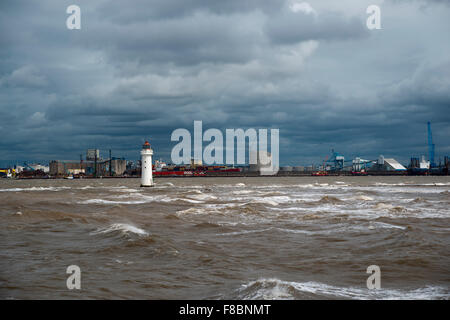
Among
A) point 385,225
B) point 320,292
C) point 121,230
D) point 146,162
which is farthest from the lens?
point 146,162

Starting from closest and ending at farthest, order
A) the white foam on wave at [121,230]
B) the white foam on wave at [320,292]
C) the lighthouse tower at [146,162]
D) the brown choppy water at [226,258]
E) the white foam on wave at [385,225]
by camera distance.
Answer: the white foam on wave at [320,292] < the brown choppy water at [226,258] < the white foam on wave at [121,230] < the white foam on wave at [385,225] < the lighthouse tower at [146,162]

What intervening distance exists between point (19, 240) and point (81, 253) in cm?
347

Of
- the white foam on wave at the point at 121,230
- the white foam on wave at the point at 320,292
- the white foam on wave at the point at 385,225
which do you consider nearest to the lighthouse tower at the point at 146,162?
the white foam on wave at the point at 121,230

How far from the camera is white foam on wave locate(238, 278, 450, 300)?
305 inches

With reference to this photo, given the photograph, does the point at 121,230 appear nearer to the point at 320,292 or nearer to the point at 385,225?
the point at 320,292

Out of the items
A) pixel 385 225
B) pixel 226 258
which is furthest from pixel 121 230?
pixel 385 225

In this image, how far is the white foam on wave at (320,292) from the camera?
7740 mm

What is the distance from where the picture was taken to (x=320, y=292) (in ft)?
26.5

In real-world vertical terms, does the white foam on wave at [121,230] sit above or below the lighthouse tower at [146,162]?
below

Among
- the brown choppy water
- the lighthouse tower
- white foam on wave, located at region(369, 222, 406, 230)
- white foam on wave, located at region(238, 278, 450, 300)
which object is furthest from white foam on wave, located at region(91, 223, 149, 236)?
the lighthouse tower

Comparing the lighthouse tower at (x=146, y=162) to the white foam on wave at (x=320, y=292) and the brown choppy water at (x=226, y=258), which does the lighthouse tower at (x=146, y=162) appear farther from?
the white foam on wave at (x=320, y=292)

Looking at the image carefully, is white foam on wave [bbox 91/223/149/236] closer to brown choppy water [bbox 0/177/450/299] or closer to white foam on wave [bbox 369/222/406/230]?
brown choppy water [bbox 0/177/450/299]
